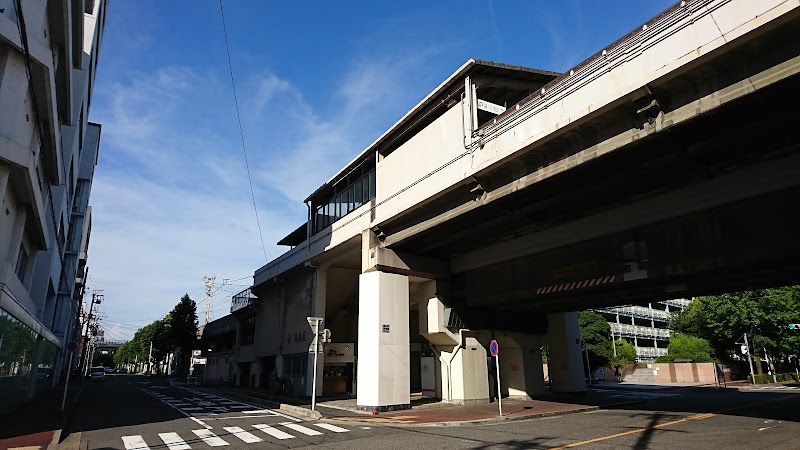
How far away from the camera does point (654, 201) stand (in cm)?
1420

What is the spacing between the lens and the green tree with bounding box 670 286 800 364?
4056cm

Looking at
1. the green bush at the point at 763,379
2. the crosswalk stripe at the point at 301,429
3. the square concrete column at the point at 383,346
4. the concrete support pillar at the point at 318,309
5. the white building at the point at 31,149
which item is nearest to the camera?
the crosswalk stripe at the point at 301,429

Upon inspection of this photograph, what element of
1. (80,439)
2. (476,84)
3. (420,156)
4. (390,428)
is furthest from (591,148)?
(80,439)

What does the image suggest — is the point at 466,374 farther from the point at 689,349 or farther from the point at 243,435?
the point at 689,349

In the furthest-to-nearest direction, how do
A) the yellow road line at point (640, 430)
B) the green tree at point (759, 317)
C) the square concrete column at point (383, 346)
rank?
the green tree at point (759, 317)
the square concrete column at point (383, 346)
the yellow road line at point (640, 430)

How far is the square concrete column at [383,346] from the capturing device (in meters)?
18.1

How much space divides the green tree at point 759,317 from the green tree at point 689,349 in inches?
236

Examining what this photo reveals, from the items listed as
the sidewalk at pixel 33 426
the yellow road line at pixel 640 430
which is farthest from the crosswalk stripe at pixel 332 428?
the sidewalk at pixel 33 426

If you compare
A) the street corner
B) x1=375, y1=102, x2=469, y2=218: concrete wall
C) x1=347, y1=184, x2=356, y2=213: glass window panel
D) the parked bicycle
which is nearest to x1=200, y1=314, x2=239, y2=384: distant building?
the parked bicycle

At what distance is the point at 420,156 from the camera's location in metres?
18.4

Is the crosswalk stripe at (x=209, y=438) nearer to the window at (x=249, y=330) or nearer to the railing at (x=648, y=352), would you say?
the window at (x=249, y=330)

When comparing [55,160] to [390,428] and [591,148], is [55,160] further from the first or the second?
[591,148]

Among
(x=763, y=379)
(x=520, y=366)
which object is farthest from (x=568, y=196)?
(x=763, y=379)

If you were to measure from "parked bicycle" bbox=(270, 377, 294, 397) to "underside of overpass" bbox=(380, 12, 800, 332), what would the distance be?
14.0 metres
